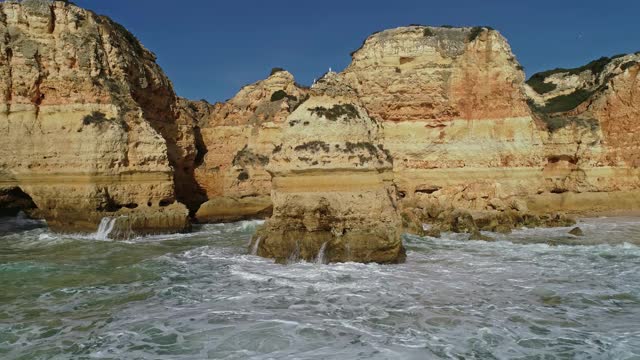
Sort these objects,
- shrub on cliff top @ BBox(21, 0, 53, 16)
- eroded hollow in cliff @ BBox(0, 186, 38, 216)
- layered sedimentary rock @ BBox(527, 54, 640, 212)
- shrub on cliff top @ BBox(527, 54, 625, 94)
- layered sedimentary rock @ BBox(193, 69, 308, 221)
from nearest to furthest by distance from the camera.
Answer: eroded hollow in cliff @ BBox(0, 186, 38, 216), shrub on cliff top @ BBox(21, 0, 53, 16), layered sedimentary rock @ BBox(527, 54, 640, 212), layered sedimentary rock @ BBox(193, 69, 308, 221), shrub on cliff top @ BBox(527, 54, 625, 94)

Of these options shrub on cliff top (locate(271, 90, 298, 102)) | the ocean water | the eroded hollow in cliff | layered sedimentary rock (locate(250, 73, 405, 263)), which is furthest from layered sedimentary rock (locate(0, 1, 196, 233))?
shrub on cliff top (locate(271, 90, 298, 102))

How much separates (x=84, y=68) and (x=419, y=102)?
53.4ft

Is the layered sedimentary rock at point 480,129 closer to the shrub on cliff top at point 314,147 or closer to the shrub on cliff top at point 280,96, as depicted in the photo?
the shrub on cliff top at point 280,96

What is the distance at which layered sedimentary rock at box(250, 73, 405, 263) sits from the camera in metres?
11.4

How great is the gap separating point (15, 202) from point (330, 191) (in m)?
15.8

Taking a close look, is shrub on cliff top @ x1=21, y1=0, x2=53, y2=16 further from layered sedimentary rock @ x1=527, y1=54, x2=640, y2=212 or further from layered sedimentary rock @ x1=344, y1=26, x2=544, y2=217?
layered sedimentary rock @ x1=527, y1=54, x2=640, y2=212

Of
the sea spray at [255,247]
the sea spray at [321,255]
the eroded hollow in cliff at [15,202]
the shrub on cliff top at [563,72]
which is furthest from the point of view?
the shrub on cliff top at [563,72]

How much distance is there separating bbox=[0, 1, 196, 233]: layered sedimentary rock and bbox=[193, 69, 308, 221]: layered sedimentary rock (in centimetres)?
697

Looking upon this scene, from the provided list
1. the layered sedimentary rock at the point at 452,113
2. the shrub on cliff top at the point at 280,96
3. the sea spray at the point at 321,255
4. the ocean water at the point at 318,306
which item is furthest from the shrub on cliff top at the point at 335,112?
the shrub on cliff top at the point at 280,96

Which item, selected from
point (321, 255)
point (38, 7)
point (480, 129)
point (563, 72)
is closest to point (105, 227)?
point (38, 7)

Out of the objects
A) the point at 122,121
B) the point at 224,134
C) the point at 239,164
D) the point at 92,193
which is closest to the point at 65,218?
the point at 92,193

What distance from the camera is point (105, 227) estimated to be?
19.0m

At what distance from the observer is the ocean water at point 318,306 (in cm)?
619

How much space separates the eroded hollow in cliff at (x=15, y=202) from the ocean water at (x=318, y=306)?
811 centimetres
